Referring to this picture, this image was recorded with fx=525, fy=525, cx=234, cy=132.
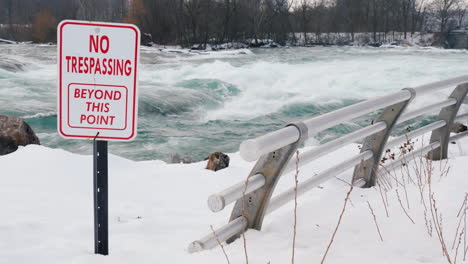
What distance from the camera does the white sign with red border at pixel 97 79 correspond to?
8.46ft

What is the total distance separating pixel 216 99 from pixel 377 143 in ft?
44.2

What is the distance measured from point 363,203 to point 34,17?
262ft

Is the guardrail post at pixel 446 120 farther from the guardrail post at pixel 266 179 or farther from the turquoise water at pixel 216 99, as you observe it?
the turquoise water at pixel 216 99

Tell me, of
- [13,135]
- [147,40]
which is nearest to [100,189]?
[13,135]

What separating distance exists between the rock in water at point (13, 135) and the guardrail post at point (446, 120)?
5548mm

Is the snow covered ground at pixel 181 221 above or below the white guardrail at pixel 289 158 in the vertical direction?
below

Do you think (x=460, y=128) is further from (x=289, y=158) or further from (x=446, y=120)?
(x=289, y=158)

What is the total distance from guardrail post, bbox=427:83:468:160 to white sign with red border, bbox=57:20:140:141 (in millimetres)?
3854

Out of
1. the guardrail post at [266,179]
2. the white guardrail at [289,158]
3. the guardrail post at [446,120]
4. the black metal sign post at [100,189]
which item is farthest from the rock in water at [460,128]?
the black metal sign post at [100,189]

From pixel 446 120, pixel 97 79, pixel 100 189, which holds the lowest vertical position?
pixel 100 189

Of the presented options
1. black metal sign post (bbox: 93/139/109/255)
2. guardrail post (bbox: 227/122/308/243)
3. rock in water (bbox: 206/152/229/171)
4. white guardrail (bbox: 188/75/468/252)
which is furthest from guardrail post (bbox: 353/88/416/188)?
rock in water (bbox: 206/152/229/171)

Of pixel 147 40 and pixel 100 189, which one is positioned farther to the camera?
pixel 147 40

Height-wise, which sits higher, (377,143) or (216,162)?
(377,143)

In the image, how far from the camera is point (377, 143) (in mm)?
4527
